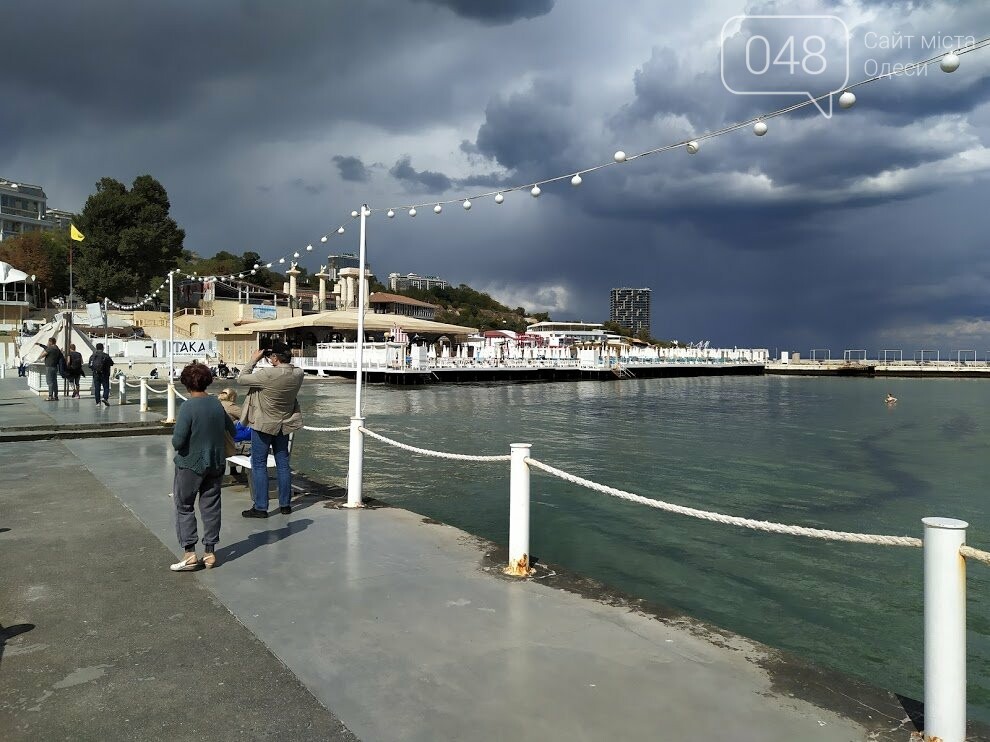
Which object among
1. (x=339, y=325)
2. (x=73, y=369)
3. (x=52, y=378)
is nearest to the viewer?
(x=52, y=378)

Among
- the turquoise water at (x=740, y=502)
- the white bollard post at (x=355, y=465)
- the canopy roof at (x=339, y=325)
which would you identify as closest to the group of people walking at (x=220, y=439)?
the white bollard post at (x=355, y=465)

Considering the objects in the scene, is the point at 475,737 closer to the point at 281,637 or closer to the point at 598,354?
the point at 281,637

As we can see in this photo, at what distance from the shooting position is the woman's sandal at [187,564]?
15.8 feet

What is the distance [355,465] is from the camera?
7043 mm

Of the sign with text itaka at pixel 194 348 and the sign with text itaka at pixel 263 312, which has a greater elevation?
the sign with text itaka at pixel 263 312

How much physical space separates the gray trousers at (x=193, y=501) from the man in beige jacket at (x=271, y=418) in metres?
1.43

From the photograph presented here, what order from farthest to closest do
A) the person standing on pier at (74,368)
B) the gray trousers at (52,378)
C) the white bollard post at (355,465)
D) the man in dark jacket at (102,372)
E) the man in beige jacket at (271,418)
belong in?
the person standing on pier at (74,368), the gray trousers at (52,378), the man in dark jacket at (102,372), the white bollard post at (355,465), the man in beige jacket at (271,418)

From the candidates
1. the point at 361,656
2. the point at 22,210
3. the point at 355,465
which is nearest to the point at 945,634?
the point at 361,656

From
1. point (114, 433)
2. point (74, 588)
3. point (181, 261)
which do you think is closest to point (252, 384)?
point (74, 588)

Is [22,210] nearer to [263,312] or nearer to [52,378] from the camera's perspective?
[263,312]

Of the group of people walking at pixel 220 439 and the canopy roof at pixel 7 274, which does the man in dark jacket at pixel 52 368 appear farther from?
the group of people walking at pixel 220 439

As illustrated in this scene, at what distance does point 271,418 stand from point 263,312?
197ft

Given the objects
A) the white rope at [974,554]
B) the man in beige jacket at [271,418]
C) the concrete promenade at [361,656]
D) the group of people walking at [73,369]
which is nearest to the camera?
the white rope at [974,554]

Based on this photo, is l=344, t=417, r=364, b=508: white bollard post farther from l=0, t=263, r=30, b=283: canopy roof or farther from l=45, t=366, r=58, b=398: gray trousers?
l=0, t=263, r=30, b=283: canopy roof
